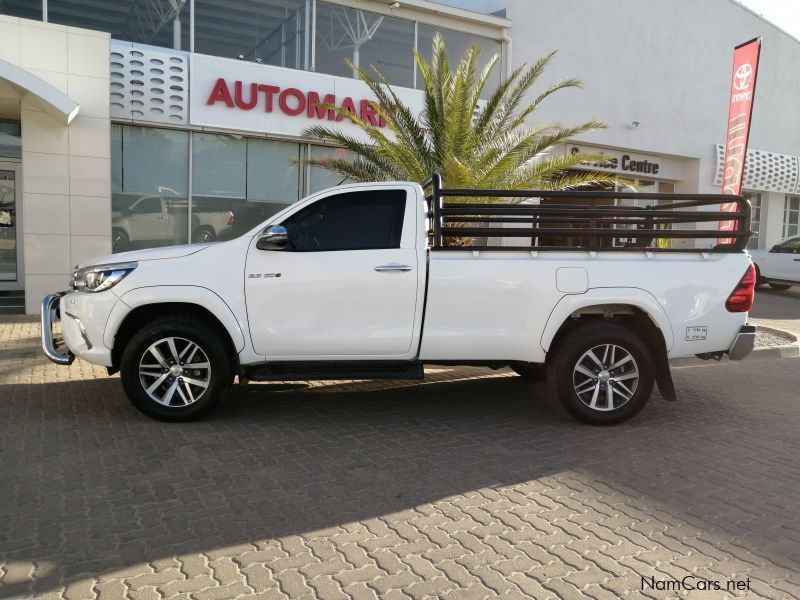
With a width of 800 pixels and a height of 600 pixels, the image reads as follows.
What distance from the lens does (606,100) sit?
1766cm

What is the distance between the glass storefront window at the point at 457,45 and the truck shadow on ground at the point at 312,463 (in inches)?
428

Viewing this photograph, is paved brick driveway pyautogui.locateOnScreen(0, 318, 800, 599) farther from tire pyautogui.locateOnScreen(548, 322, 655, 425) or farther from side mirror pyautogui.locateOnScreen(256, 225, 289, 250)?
side mirror pyautogui.locateOnScreen(256, 225, 289, 250)

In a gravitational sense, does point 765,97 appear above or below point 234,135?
above

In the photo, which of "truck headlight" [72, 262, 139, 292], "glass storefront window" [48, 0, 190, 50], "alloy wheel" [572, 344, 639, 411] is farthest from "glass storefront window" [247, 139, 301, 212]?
"alloy wheel" [572, 344, 639, 411]

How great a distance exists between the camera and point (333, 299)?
5.32 metres

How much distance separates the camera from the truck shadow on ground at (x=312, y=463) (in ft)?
11.6

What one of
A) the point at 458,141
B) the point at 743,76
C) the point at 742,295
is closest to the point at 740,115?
the point at 743,76

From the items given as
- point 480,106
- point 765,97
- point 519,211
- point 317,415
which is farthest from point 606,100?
point 317,415

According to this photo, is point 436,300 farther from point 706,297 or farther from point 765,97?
point 765,97

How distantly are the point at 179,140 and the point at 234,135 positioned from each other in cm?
103

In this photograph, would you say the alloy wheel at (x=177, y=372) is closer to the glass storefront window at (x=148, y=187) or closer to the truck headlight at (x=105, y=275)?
the truck headlight at (x=105, y=275)

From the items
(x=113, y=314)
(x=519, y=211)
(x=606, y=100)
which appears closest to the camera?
(x=113, y=314)

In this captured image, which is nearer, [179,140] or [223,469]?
[223,469]

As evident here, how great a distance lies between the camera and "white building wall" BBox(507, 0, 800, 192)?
16703 mm
